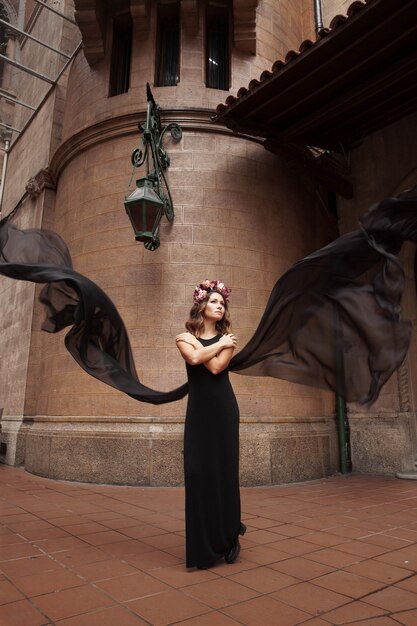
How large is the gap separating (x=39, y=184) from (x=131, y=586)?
9.72 metres

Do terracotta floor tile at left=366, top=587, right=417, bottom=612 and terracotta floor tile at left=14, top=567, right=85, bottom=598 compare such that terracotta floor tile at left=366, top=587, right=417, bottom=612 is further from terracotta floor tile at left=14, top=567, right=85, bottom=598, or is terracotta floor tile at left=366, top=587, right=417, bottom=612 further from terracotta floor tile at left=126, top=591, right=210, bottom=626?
terracotta floor tile at left=14, top=567, right=85, bottom=598

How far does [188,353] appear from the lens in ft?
11.9

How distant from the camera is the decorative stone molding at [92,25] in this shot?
9234 mm

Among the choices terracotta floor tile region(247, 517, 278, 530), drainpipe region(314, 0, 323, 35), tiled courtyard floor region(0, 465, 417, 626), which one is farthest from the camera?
drainpipe region(314, 0, 323, 35)

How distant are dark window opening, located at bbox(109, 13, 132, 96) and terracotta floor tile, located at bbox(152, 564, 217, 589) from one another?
8855 mm

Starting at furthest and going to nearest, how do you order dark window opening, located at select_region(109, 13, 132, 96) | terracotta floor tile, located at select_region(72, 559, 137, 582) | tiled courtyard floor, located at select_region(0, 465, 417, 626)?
dark window opening, located at select_region(109, 13, 132, 96), terracotta floor tile, located at select_region(72, 559, 137, 582), tiled courtyard floor, located at select_region(0, 465, 417, 626)

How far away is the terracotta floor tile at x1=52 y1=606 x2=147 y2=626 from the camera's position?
2.50 metres

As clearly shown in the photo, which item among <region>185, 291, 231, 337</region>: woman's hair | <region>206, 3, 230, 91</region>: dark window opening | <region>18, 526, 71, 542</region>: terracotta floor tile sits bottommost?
<region>18, 526, 71, 542</region>: terracotta floor tile

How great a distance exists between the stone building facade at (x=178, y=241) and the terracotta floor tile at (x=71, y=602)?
409cm

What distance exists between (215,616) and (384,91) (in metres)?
7.99

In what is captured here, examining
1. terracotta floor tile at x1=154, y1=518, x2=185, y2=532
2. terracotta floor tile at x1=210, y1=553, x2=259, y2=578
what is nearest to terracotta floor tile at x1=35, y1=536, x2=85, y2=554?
terracotta floor tile at x1=154, y1=518, x2=185, y2=532

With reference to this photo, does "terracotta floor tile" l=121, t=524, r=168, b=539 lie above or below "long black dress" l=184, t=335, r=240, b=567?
below

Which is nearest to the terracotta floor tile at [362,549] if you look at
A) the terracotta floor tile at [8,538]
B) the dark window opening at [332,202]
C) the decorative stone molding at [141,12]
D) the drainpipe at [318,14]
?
the terracotta floor tile at [8,538]

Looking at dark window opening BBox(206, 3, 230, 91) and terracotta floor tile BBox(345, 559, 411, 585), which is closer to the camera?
terracotta floor tile BBox(345, 559, 411, 585)
